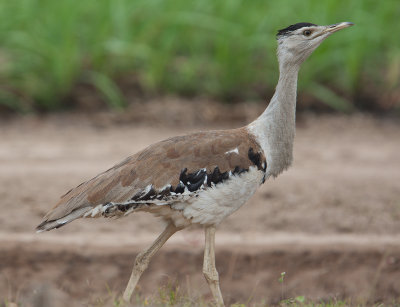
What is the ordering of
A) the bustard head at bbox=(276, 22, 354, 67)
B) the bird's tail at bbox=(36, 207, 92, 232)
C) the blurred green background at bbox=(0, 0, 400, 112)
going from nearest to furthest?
the bird's tail at bbox=(36, 207, 92, 232), the bustard head at bbox=(276, 22, 354, 67), the blurred green background at bbox=(0, 0, 400, 112)

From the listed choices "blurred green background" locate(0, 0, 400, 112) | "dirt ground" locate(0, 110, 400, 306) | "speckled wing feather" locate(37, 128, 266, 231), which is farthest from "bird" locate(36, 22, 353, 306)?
"blurred green background" locate(0, 0, 400, 112)

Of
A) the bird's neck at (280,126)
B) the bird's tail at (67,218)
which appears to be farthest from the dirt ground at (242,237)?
the bird's neck at (280,126)

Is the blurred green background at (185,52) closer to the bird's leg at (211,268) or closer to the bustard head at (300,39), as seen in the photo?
the bustard head at (300,39)

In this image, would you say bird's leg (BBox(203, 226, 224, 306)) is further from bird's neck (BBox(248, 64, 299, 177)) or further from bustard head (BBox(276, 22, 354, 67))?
bustard head (BBox(276, 22, 354, 67))

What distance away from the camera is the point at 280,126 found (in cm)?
413

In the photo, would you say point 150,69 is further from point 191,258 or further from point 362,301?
point 362,301

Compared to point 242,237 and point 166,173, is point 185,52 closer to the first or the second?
point 242,237

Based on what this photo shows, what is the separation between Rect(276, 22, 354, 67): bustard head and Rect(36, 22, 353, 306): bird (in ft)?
0.22

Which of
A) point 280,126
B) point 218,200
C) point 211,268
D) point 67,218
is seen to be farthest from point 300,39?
point 67,218

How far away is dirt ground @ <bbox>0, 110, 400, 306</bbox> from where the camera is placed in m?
4.99

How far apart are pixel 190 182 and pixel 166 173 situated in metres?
0.14

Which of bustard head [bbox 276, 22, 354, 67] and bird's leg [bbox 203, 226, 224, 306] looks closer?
bird's leg [bbox 203, 226, 224, 306]

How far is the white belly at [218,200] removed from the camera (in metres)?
3.83

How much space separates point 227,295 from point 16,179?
2.33 m
